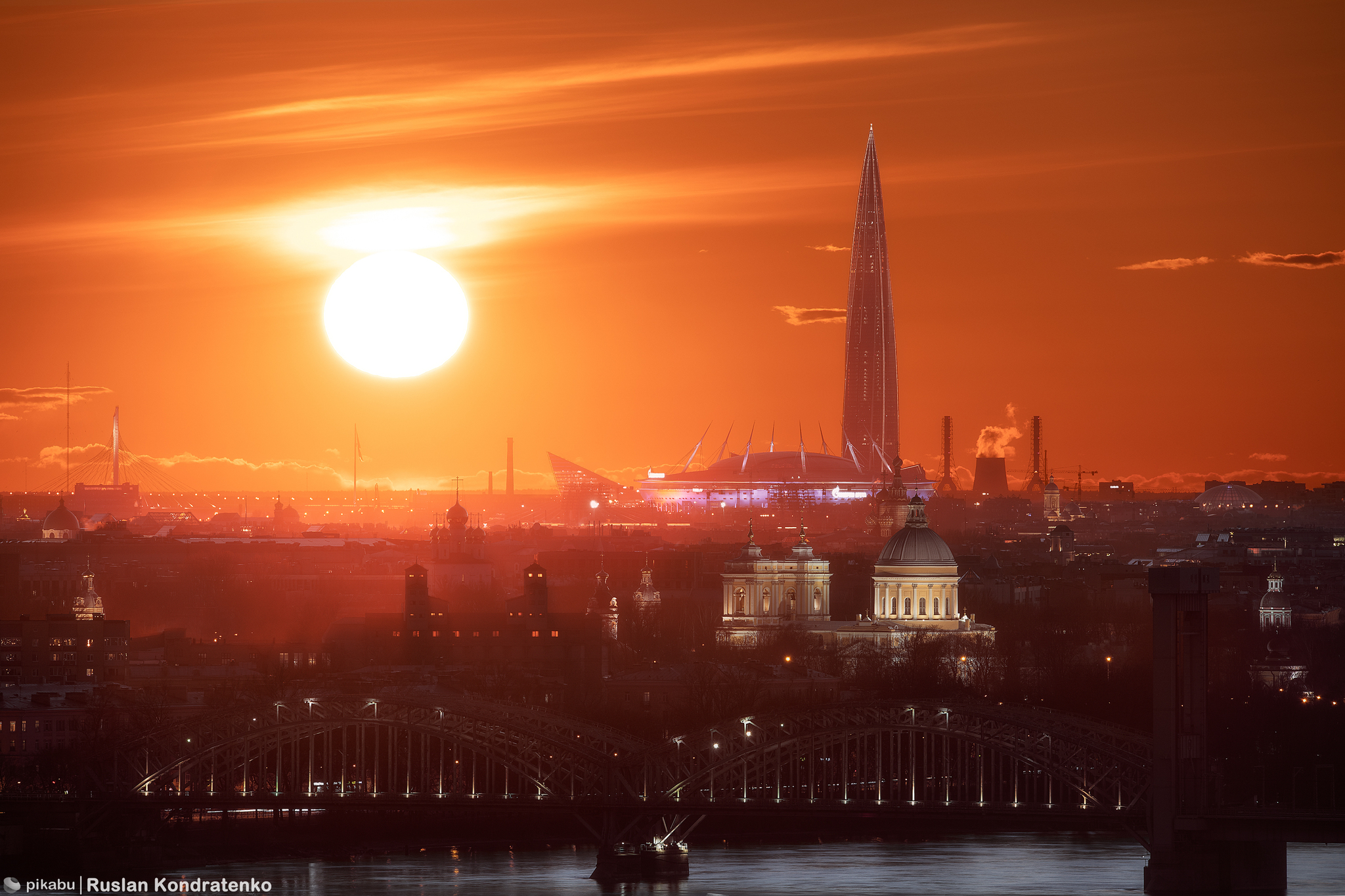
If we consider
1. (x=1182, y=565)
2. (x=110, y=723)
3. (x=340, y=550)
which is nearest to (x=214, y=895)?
(x=1182, y=565)

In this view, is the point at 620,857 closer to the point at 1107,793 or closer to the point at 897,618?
the point at 1107,793

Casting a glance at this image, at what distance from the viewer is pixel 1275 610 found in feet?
362

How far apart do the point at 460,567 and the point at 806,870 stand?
9145cm

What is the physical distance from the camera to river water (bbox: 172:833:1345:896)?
52.8 metres

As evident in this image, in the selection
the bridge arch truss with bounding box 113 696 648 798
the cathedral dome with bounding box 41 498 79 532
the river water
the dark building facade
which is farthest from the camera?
the cathedral dome with bounding box 41 498 79 532

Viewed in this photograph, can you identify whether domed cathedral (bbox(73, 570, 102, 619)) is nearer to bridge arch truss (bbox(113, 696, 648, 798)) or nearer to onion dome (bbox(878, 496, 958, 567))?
onion dome (bbox(878, 496, 958, 567))

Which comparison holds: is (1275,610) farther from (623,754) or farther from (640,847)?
(640,847)

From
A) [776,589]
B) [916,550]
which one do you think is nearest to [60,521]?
[776,589]

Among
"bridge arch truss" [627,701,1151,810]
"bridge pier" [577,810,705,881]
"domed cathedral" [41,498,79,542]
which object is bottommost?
"bridge pier" [577,810,705,881]

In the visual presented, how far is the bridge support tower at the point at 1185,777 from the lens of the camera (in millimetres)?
48531

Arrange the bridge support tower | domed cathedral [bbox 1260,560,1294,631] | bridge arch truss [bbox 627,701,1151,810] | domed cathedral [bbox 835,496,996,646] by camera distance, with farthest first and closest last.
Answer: domed cathedral [bbox 1260,560,1294,631]
domed cathedral [bbox 835,496,996,646]
bridge arch truss [bbox 627,701,1151,810]
the bridge support tower

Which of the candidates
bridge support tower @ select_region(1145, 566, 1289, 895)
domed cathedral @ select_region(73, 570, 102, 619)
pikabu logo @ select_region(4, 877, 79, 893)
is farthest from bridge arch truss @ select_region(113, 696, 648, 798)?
domed cathedral @ select_region(73, 570, 102, 619)

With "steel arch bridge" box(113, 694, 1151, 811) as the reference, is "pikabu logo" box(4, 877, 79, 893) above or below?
below

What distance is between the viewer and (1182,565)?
167ft
